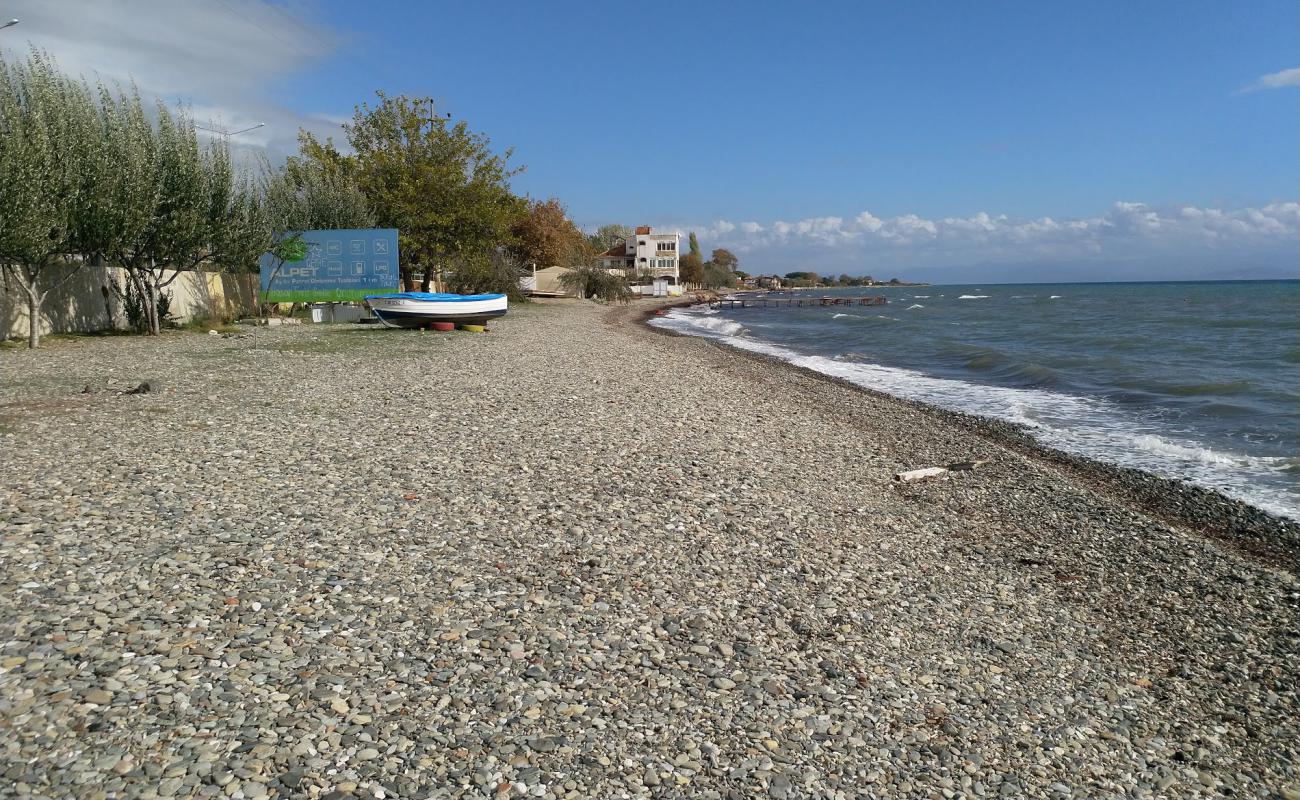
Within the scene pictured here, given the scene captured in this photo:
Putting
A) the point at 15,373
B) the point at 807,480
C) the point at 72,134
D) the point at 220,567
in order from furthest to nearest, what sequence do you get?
1. the point at 72,134
2. the point at 15,373
3. the point at 807,480
4. the point at 220,567

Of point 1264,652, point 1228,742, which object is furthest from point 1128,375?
point 1228,742

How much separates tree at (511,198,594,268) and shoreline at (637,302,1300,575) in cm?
6131

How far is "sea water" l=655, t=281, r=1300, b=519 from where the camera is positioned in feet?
43.4

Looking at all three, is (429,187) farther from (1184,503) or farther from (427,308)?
(1184,503)

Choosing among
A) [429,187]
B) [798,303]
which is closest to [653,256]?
[798,303]

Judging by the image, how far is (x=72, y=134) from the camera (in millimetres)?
20062

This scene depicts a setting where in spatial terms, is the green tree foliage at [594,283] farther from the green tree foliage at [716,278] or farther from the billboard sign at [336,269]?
the green tree foliage at [716,278]

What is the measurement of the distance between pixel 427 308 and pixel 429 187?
13.3 meters

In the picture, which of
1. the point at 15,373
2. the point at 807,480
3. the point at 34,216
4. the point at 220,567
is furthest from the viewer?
the point at 34,216

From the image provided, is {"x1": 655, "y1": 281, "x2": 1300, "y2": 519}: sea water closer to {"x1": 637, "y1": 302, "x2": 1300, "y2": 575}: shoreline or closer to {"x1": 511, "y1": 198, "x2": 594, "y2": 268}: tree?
{"x1": 637, "y1": 302, "x2": 1300, "y2": 575}: shoreline

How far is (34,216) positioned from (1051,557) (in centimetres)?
1997

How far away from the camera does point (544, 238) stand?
2945 inches

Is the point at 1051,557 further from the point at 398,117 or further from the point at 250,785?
the point at 398,117

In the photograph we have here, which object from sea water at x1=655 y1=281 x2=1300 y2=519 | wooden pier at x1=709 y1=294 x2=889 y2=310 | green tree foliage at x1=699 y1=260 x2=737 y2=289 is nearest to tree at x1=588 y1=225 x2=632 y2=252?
green tree foliage at x1=699 y1=260 x2=737 y2=289
